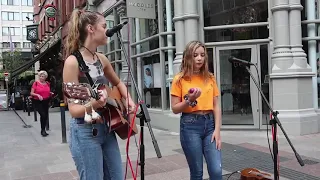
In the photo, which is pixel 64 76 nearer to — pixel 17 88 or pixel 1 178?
pixel 1 178

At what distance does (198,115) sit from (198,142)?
25cm

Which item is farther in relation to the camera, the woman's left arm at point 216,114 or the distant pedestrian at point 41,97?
the distant pedestrian at point 41,97

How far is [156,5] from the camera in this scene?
1037 centimetres

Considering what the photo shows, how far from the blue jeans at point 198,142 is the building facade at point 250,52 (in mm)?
4412

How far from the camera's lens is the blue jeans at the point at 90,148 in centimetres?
244

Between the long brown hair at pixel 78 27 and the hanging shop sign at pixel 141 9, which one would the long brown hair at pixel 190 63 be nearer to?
the long brown hair at pixel 78 27

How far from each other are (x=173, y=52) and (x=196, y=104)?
264 inches

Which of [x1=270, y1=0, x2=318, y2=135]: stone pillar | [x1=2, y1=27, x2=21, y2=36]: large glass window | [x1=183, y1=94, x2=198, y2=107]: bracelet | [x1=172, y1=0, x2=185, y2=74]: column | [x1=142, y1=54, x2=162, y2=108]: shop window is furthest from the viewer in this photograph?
[x1=2, y1=27, x2=21, y2=36]: large glass window

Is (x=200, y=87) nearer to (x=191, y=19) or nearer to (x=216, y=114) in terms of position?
A: (x=216, y=114)

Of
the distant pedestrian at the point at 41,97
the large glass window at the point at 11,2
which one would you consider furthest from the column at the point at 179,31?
the large glass window at the point at 11,2

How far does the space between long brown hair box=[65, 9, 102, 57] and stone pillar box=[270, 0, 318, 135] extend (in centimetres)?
657

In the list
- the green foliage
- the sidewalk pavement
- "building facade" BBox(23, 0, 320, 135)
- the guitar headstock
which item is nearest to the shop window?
Result: "building facade" BBox(23, 0, 320, 135)

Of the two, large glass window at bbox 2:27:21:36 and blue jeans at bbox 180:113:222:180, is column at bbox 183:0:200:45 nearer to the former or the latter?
blue jeans at bbox 180:113:222:180

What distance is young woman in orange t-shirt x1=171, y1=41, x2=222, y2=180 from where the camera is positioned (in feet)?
10.5
